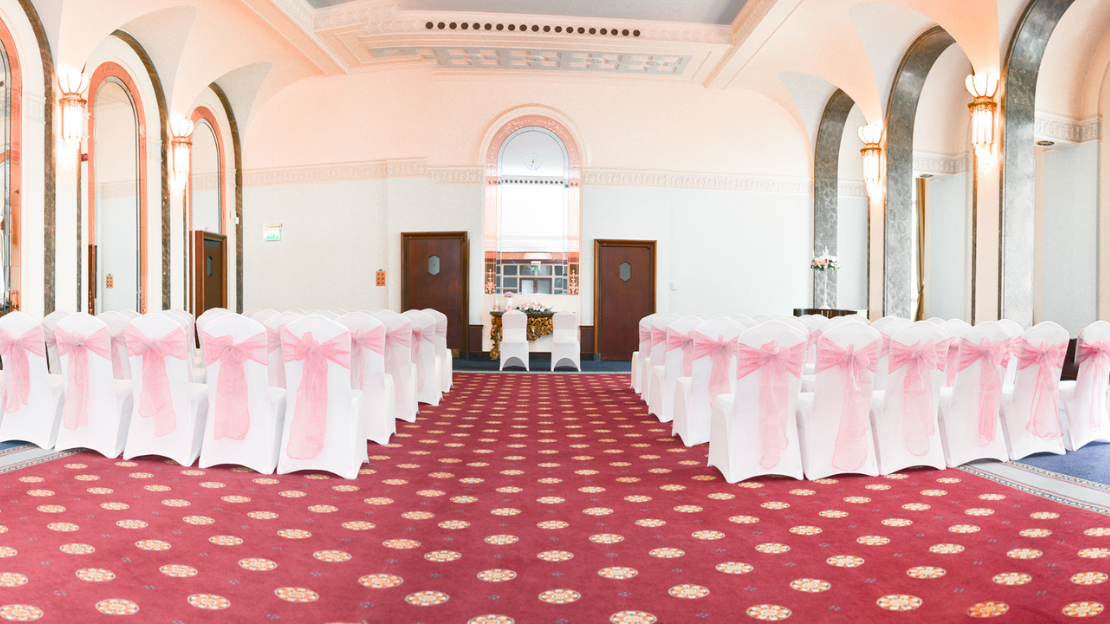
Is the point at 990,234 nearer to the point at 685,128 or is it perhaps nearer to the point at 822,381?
the point at 822,381

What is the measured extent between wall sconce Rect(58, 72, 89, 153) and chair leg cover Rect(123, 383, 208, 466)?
4.84 m

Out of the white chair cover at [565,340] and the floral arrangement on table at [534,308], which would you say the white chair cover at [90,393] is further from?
the floral arrangement on table at [534,308]

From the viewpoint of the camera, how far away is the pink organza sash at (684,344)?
5895 millimetres

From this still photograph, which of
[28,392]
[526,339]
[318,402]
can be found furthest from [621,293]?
[28,392]

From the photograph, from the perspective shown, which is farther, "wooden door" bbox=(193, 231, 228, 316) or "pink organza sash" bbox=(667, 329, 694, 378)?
"wooden door" bbox=(193, 231, 228, 316)

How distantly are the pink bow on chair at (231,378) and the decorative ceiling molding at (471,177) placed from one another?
794cm

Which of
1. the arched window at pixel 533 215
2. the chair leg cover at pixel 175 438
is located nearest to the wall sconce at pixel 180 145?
the arched window at pixel 533 215

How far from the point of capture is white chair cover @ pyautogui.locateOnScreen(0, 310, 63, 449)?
462 cm

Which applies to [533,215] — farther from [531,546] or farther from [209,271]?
[531,546]

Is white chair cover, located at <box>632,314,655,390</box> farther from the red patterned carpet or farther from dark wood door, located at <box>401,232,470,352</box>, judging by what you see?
dark wood door, located at <box>401,232,470,352</box>

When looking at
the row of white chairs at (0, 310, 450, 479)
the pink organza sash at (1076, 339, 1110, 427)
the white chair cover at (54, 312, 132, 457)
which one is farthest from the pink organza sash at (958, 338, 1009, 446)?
the white chair cover at (54, 312, 132, 457)

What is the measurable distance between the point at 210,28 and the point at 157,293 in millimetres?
3713

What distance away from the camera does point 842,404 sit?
13.2 ft

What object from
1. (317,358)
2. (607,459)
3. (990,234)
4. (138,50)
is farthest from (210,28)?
(990,234)
